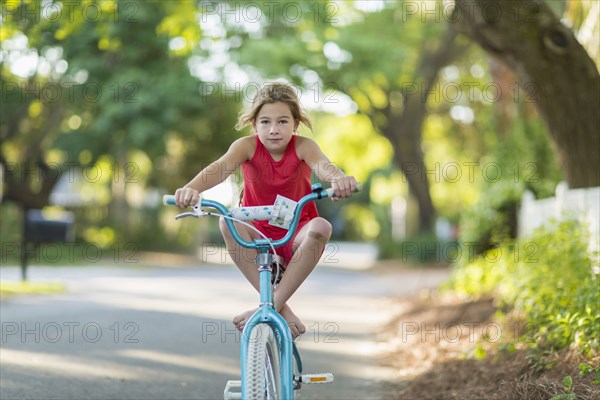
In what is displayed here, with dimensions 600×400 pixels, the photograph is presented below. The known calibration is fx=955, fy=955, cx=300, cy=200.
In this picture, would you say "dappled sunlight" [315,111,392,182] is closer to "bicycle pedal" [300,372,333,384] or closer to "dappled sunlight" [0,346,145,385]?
"dappled sunlight" [0,346,145,385]

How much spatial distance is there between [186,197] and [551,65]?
657 cm

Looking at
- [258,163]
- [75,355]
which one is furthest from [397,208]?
A: [258,163]

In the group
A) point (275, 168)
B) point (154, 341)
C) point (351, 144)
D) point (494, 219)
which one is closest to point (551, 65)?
point (154, 341)

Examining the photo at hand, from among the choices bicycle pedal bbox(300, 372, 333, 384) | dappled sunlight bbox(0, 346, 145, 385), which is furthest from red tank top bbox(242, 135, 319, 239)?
dappled sunlight bbox(0, 346, 145, 385)

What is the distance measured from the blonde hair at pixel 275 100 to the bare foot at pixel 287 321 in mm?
1003

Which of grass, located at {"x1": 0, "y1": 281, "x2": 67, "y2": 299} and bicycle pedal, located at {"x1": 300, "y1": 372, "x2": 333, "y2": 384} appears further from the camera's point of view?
grass, located at {"x1": 0, "y1": 281, "x2": 67, "y2": 299}

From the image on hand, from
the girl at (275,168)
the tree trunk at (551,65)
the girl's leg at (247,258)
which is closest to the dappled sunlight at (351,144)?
the tree trunk at (551,65)

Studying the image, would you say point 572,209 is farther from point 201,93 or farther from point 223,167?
point 201,93

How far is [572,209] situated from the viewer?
9.71 meters

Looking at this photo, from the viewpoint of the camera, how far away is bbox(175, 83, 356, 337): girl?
4.67m

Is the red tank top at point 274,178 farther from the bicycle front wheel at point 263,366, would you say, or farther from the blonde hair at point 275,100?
the bicycle front wheel at point 263,366

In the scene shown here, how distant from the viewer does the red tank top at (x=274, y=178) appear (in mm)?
4863

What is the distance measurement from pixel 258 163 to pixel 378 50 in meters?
23.9

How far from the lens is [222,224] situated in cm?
455
